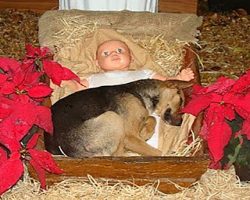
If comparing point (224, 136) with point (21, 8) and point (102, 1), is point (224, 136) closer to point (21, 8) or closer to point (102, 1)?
point (102, 1)

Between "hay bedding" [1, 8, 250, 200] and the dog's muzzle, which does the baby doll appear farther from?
"hay bedding" [1, 8, 250, 200]

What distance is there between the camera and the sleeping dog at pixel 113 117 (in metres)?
2.39

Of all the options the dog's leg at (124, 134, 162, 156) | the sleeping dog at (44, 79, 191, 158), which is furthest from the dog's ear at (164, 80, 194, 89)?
the dog's leg at (124, 134, 162, 156)

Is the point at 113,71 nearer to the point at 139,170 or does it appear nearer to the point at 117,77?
the point at 117,77

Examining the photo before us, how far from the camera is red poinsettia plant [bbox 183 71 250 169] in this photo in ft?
7.54

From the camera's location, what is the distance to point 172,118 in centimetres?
261

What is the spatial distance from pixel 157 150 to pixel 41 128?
1.21 ft

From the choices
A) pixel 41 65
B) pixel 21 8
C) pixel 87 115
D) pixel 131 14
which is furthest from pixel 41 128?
pixel 21 8

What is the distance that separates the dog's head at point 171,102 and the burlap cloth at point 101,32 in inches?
13.7

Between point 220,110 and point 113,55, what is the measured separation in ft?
1.92

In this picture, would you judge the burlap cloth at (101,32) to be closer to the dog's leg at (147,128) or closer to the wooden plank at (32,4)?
the dog's leg at (147,128)

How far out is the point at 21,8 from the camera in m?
4.21

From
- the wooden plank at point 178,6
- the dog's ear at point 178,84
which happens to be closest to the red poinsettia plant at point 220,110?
the dog's ear at point 178,84

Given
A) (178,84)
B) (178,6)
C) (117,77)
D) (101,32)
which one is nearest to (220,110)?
(178,84)
